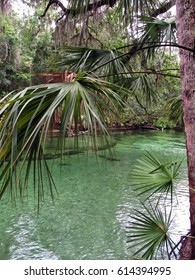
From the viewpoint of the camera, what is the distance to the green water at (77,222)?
2.41m

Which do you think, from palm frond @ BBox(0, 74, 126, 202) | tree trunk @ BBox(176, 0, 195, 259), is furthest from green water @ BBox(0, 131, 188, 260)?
tree trunk @ BBox(176, 0, 195, 259)

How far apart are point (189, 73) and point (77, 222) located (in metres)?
1.95

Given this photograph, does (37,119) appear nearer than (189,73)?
Yes

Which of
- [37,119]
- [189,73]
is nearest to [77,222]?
[189,73]

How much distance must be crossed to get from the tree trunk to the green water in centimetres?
52

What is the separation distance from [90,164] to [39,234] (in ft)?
10.6

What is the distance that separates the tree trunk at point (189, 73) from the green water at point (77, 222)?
0.52 meters

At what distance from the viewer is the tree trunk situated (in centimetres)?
166

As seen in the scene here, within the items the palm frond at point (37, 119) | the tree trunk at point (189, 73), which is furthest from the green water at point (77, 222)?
the tree trunk at point (189, 73)

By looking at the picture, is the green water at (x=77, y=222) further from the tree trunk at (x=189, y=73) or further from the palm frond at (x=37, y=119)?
the tree trunk at (x=189, y=73)

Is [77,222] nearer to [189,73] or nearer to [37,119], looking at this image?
[189,73]

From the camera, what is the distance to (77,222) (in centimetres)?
302

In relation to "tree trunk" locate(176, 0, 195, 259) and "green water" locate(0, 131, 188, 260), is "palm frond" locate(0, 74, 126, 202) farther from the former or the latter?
"tree trunk" locate(176, 0, 195, 259)
